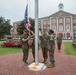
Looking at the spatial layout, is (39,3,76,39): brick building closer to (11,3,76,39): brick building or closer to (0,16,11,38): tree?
(11,3,76,39): brick building

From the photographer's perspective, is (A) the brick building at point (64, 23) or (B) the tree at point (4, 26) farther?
(A) the brick building at point (64, 23)

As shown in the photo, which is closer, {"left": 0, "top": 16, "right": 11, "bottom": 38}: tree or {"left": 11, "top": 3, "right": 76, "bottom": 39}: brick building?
{"left": 0, "top": 16, "right": 11, "bottom": 38}: tree

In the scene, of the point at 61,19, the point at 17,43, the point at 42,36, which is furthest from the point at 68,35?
the point at 42,36

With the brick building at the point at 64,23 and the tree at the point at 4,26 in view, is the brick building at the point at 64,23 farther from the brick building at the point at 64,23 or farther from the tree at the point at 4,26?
the tree at the point at 4,26

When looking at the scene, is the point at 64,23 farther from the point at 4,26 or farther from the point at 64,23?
the point at 4,26

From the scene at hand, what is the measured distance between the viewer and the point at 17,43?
2266cm

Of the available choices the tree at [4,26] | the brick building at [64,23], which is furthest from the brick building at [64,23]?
the tree at [4,26]

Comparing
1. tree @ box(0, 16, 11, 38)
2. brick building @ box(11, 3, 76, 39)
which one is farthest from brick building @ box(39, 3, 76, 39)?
tree @ box(0, 16, 11, 38)

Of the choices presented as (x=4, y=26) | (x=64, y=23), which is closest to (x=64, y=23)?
(x=64, y=23)

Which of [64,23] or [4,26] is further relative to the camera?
[64,23]

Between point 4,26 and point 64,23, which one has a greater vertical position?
point 64,23

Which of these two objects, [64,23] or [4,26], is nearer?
[4,26]

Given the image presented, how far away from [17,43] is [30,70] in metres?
14.3

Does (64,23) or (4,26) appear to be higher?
(64,23)
